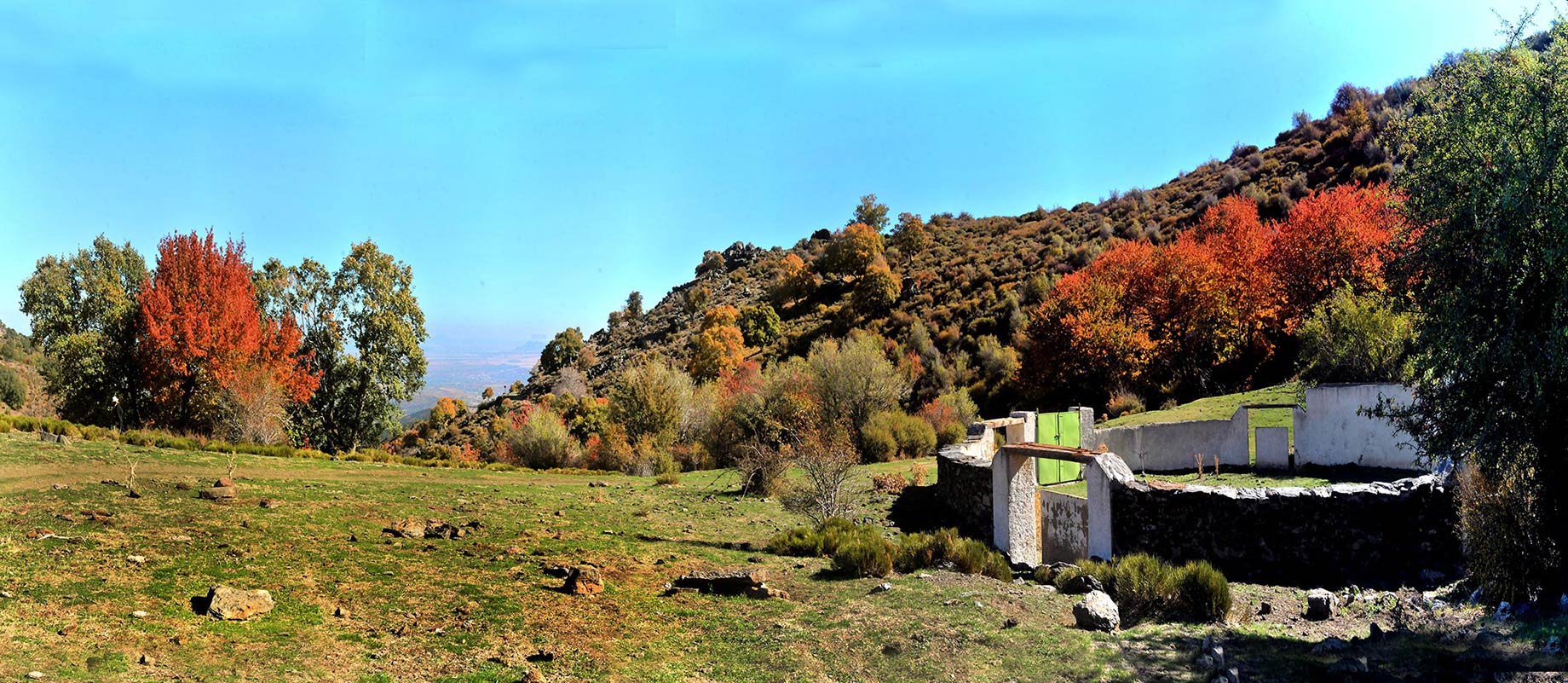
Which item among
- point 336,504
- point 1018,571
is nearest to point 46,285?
point 336,504

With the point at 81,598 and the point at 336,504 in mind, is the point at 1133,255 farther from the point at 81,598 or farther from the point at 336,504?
the point at 81,598

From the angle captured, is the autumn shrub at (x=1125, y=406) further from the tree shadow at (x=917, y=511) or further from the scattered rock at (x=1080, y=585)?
the scattered rock at (x=1080, y=585)

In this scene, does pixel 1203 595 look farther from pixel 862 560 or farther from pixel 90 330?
pixel 90 330

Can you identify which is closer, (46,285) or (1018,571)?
(1018,571)

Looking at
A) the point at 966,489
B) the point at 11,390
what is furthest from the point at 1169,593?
the point at 11,390

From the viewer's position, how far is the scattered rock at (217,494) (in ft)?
41.3

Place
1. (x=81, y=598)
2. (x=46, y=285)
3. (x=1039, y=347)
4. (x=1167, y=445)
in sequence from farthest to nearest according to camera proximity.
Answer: (x=1039, y=347), (x=46, y=285), (x=1167, y=445), (x=81, y=598)

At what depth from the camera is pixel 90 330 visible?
34.0 m

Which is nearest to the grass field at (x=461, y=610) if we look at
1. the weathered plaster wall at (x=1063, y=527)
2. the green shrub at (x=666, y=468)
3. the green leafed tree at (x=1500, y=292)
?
the green leafed tree at (x=1500, y=292)

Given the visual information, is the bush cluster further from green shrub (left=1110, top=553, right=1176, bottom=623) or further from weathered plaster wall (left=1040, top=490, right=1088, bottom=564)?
weathered plaster wall (left=1040, top=490, right=1088, bottom=564)

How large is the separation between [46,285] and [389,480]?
29936mm

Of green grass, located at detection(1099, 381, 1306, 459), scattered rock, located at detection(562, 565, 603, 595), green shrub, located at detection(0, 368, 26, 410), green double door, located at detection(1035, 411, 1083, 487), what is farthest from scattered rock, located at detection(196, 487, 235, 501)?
green shrub, located at detection(0, 368, 26, 410)

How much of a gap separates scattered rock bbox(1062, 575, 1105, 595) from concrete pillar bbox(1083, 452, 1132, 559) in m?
2.61

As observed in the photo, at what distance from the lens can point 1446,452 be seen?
432 inches
